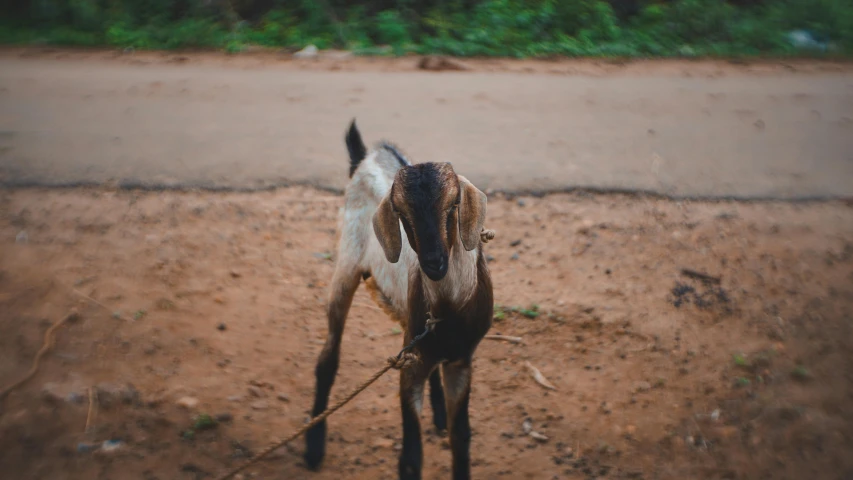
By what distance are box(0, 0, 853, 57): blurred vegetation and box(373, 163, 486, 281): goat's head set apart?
7.63m

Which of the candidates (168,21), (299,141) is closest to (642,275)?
(299,141)

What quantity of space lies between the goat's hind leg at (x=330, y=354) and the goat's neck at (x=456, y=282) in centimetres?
101

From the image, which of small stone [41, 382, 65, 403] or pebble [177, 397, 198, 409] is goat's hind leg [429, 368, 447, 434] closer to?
pebble [177, 397, 198, 409]

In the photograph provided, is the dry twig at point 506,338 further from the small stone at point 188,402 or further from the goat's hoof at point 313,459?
the small stone at point 188,402

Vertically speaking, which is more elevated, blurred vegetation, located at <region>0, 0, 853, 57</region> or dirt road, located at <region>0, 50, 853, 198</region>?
blurred vegetation, located at <region>0, 0, 853, 57</region>

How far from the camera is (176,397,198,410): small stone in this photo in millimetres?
4207

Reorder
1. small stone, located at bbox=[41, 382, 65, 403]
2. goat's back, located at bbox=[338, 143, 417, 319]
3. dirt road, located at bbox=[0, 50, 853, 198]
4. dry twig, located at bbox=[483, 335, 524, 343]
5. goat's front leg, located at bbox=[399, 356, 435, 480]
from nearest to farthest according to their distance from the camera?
goat's front leg, located at bbox=[399, 356, 435, 480] → goat's back, located at bbox=[338, 143, 417, 319] → small stone, located at bbox=[41, 382, 65, 403] → dry twig, located at bbox=[483, 335, 524, 343] → dirt road, located at bbox=[0, 50, 853, 198]

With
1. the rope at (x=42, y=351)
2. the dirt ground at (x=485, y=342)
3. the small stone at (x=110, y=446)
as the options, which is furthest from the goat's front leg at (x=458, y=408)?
the rope at (x=42, y=351)

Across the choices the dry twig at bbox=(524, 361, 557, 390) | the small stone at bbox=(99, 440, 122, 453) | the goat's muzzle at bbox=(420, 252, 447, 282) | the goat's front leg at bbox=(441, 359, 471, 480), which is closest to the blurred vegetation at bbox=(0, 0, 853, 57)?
the dry twig at bbox=(524, 361, 557, 390)

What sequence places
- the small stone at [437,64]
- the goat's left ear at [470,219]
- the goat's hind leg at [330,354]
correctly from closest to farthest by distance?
the goat's left ear at [470,219] < the goat's hind leg at [330,354] < the small stone at [437,64]

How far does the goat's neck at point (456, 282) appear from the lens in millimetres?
2918

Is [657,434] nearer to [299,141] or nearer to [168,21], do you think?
[299,141]

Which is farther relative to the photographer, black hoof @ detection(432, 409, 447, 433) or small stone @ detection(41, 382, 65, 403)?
black hoof @ detection(432, 409, 447, 433)

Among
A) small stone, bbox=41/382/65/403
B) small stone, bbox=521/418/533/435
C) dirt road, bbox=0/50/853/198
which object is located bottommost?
small stone, bbox=521/418/533/435
